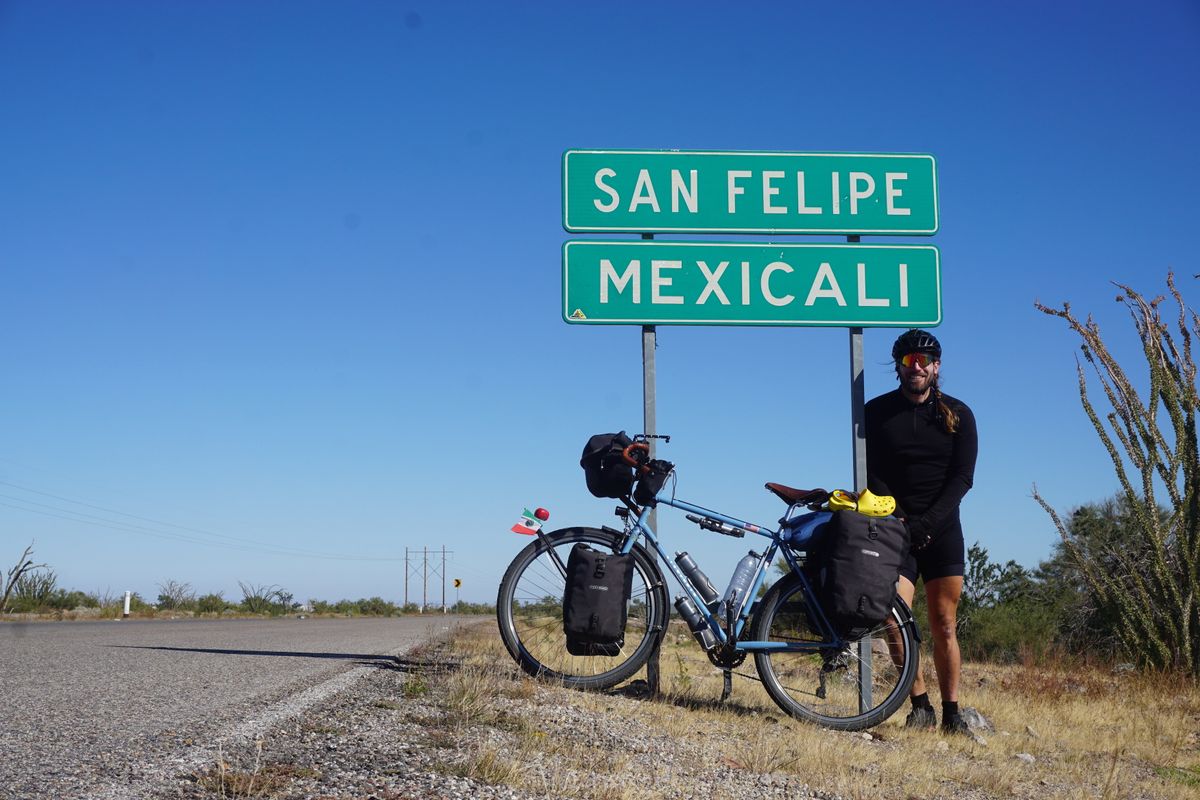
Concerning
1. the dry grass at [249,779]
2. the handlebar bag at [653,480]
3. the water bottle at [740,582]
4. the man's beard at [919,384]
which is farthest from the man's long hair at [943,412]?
the dry grass at [249,779]

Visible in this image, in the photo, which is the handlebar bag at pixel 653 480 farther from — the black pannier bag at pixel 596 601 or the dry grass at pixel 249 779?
the dry grass at pixel 249 779

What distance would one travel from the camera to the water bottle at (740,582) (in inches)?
239

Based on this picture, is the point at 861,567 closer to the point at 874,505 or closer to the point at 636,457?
the point at 874,505

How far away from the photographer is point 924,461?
20.5 feet

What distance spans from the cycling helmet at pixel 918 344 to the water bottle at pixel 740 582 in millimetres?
1526

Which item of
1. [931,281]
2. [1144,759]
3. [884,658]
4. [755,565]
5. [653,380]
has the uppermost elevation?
[931,281]

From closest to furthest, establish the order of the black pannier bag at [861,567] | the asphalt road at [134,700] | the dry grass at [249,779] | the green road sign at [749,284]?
the dry grass at [249,779] → the asphalt road at [134,700] → the black pannier bag at [861,567] → the green road sign at [749,284]

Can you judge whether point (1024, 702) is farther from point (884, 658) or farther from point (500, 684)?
point (500, 684)

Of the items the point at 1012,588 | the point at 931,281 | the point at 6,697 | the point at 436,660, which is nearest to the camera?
the point at 6,697

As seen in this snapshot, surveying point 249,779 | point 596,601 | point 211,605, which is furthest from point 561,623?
point 211,605

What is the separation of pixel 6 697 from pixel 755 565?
13.1 ft

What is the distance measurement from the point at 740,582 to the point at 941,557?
1.20 m

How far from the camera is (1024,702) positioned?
7.89m

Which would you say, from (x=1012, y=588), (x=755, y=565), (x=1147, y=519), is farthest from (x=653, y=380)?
(x=1012, y=588)
